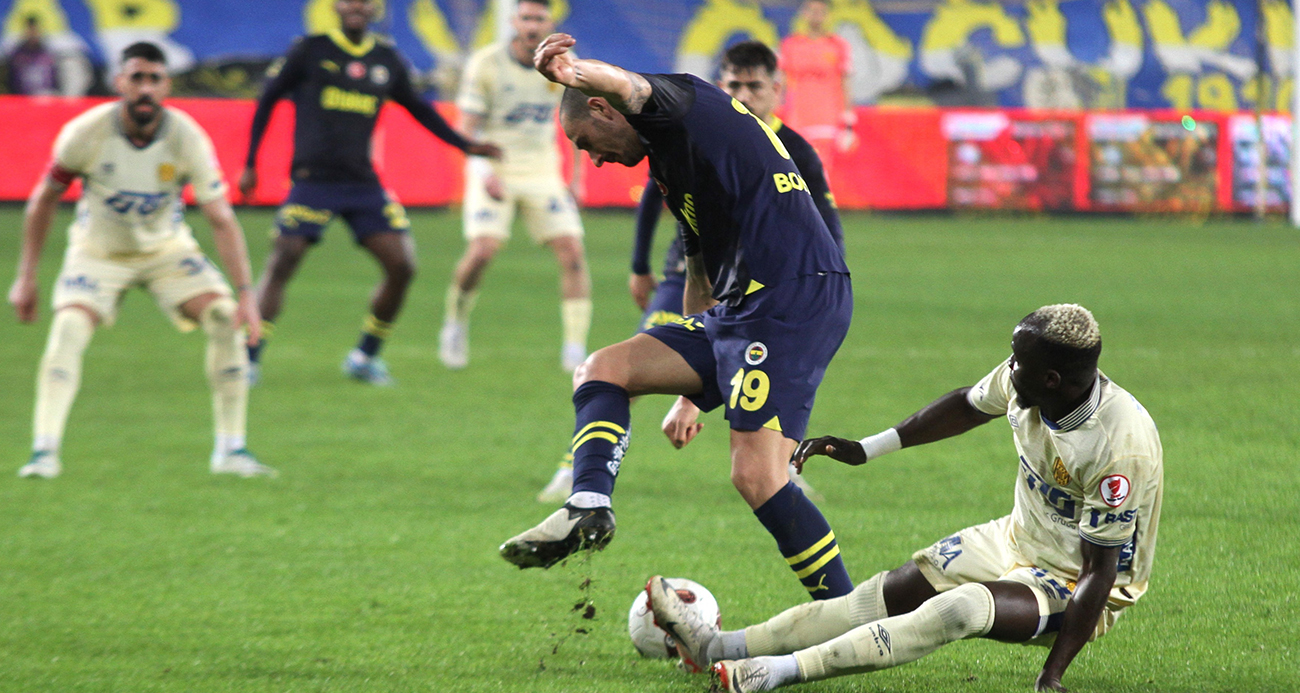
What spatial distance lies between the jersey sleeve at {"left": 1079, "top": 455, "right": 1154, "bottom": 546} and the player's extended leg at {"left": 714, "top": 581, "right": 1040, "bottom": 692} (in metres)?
0.25

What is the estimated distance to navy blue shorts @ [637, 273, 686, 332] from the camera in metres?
5.89

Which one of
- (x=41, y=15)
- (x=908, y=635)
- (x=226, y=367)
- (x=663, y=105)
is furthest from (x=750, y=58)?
(x=41, y=15)

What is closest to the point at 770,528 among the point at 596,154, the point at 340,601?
the point at 596,154

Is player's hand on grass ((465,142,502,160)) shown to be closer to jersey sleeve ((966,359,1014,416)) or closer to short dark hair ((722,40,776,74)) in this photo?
short dark hair ((722,40,776,74))

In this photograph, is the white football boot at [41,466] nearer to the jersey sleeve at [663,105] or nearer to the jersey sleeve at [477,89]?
the jersey sleeve at [477,89]

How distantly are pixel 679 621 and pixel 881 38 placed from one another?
23.8 m

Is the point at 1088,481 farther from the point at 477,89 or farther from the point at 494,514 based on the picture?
the point at 477,89

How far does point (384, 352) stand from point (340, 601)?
6288 millimetres

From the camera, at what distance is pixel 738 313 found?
3.90m

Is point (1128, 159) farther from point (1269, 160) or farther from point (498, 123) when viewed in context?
point (498, 123)

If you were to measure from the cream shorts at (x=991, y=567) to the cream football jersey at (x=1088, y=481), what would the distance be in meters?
0.04

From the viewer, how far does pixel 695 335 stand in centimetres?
405

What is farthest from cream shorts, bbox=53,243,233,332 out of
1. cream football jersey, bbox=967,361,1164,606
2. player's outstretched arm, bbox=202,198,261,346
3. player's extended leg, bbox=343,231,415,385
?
cream football jersey, bbox=967,361,1164,606

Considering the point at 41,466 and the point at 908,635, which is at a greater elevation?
the point at 908,635
